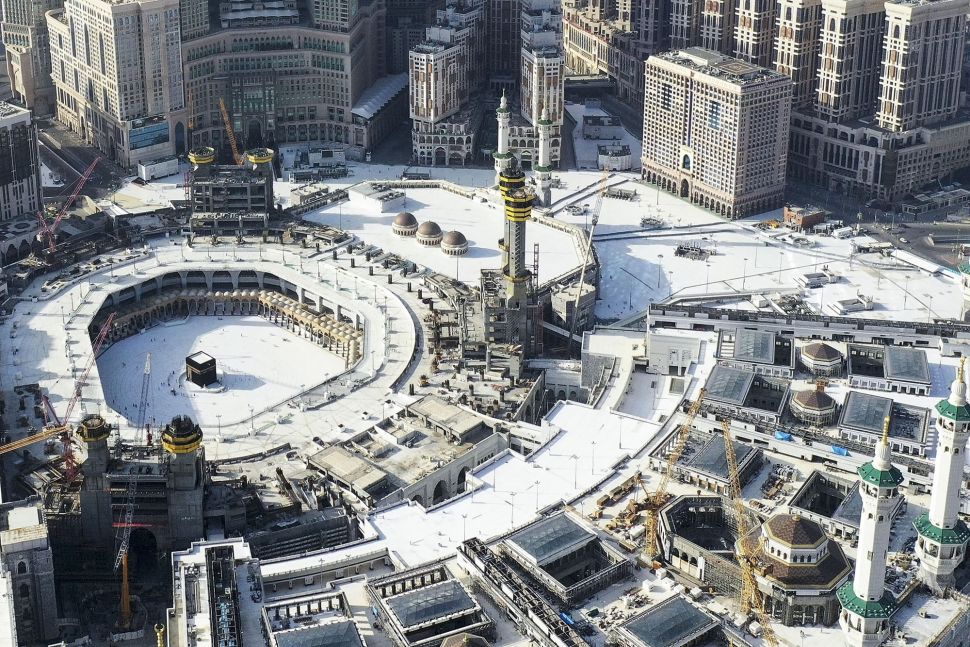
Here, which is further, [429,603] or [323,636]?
[429,603]

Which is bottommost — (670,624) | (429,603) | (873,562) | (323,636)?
(323,636)

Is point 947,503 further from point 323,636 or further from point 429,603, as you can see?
point 323,636

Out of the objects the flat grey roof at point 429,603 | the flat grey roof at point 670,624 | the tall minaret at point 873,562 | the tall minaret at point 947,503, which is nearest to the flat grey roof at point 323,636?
the flat grey roof at point 429,603

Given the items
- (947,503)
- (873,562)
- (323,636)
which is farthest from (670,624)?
(323,636)

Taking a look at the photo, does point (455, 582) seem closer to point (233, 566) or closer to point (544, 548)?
point (544, 548)

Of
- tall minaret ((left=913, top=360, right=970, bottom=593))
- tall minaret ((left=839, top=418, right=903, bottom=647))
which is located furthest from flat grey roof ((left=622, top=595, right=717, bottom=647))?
tall minaret ((left=913, top=360, right=970, bottom=593))

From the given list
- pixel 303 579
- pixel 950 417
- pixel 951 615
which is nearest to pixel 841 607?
pixel 951 615

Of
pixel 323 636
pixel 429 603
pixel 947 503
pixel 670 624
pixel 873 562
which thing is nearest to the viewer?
pixel 873 562
